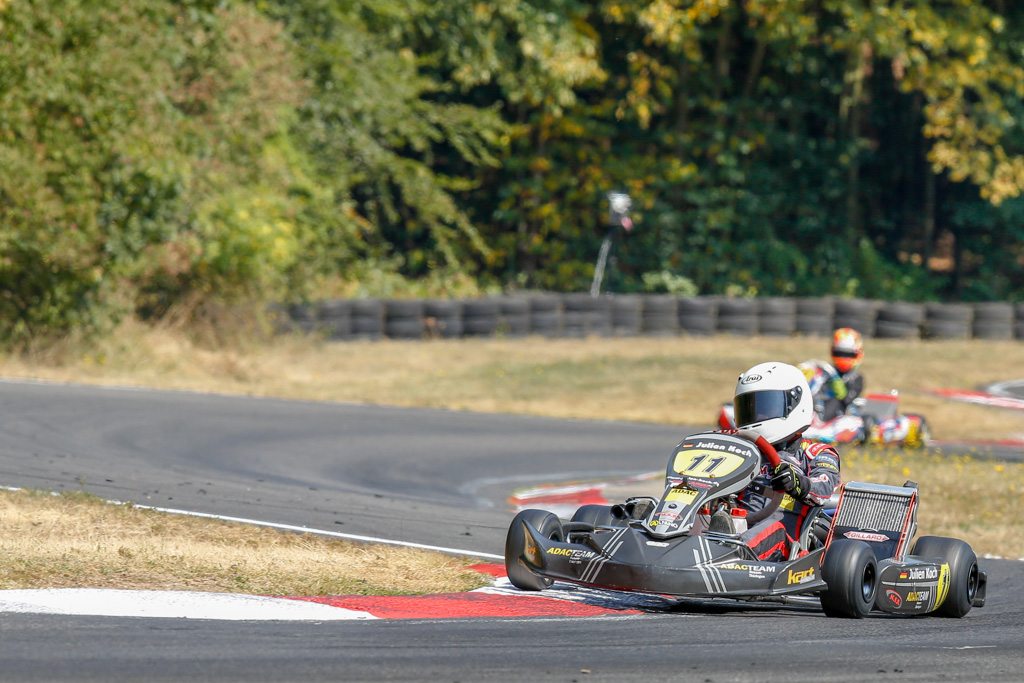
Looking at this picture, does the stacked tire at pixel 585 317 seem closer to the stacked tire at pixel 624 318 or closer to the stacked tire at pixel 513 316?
the stacked tire at pixel 624 318

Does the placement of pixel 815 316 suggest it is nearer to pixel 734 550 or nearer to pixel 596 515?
pixel 596 515

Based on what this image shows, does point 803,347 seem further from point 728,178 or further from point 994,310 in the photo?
point 728,178

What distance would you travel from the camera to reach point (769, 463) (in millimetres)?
7160

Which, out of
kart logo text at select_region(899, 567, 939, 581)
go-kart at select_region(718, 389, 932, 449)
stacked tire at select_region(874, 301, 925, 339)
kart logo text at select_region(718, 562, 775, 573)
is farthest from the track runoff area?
stacked tire at select_region(874, 301, 925, 339)

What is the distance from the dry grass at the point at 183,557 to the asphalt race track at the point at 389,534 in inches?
25.2

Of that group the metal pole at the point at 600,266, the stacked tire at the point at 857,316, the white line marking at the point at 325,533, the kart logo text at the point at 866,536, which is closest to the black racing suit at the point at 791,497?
the kart logo text at the point at 866,536

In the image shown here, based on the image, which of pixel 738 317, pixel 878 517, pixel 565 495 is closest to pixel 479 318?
pixel 738 317

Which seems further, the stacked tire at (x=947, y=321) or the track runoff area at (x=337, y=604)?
the stacked tire at (x=947, y=321)

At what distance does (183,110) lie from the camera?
20047mm

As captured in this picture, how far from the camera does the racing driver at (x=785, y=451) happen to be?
23.3 feet

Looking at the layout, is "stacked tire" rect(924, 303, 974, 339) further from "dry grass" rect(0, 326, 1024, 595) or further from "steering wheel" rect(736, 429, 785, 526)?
"steering wheel" rect(736, 429, 785, 526)

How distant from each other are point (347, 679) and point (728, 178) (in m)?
27.5

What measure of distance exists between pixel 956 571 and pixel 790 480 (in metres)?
1.07

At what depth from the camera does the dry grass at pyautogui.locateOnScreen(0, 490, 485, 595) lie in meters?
6.71
